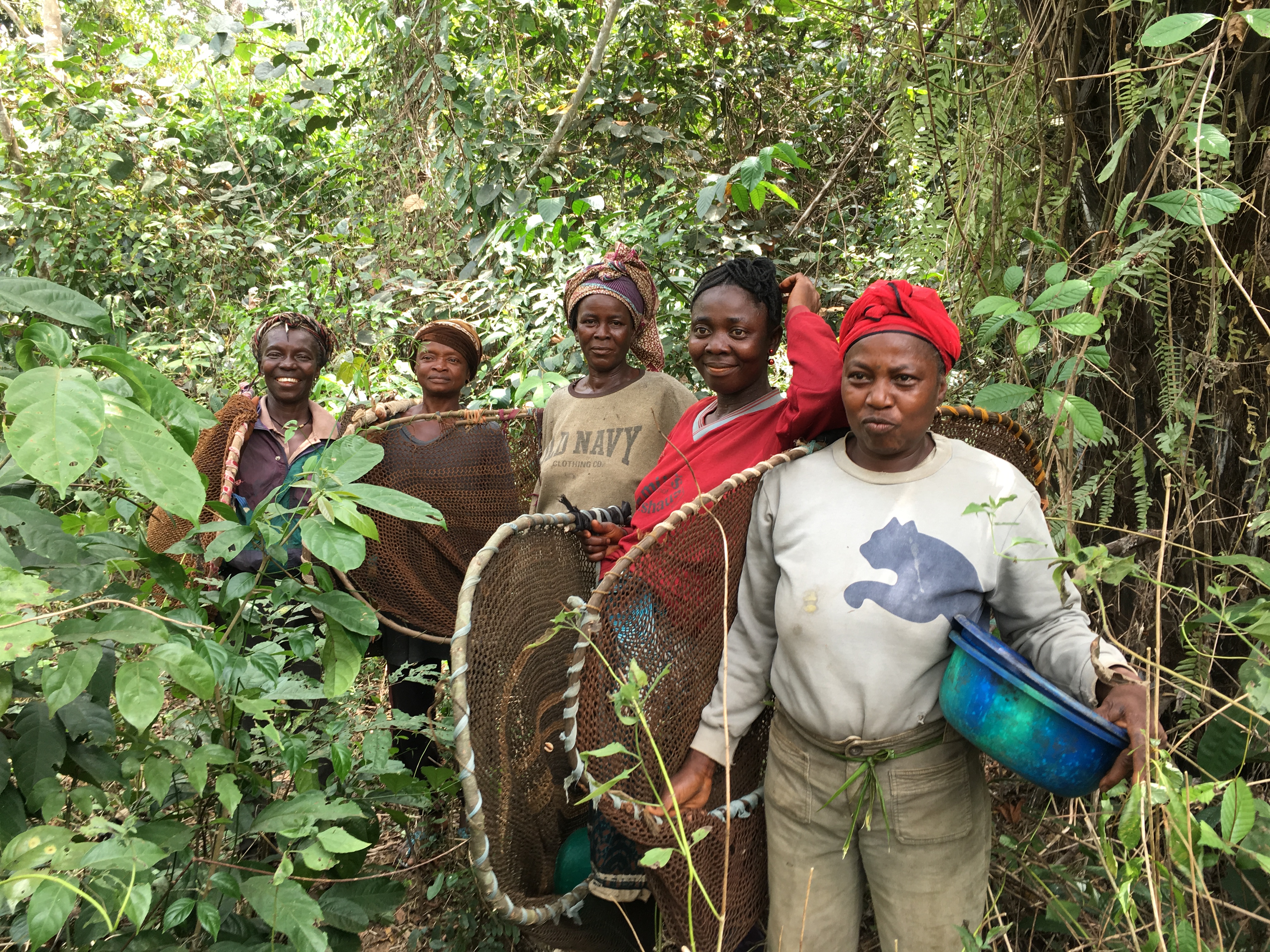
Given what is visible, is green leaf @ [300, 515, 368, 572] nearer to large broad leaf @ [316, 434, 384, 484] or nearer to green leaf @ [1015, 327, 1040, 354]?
large broad leaf @ [316, 434, 384, 484]

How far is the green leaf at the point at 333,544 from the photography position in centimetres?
148

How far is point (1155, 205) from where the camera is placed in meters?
1.86

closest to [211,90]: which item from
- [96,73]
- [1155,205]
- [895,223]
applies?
[96,73]

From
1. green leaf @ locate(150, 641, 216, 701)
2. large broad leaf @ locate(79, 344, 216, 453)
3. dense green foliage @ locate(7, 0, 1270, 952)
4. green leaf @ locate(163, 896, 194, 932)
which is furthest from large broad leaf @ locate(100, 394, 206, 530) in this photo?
green leaf @ locate(163, 896, 194, 932)

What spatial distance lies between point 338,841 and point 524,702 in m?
0.68

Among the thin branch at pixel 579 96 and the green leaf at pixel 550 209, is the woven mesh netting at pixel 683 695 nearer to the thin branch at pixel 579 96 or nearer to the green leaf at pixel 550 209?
the green leaf at pixel 550 209

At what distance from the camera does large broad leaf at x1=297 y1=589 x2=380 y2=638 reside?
163 cm

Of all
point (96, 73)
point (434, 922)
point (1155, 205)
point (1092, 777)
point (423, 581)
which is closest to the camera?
point (1092, 777)

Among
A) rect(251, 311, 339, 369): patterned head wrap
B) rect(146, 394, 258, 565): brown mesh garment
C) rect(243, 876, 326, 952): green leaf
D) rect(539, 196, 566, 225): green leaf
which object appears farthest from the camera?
rect(539, 196, 566, 225): green leaf

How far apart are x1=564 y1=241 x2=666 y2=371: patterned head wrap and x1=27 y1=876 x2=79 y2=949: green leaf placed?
6.31 feet

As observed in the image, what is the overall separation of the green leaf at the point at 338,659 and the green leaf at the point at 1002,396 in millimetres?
1518

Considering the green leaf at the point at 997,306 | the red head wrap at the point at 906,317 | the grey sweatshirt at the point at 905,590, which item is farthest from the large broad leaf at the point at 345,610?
the green leaf at the point at 997,306

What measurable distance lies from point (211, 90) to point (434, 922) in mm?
7158

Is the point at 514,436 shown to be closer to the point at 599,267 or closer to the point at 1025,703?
the point at 599,267
